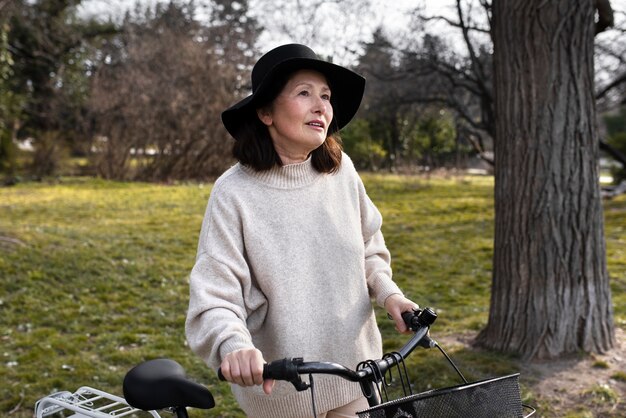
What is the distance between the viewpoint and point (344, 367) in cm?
175

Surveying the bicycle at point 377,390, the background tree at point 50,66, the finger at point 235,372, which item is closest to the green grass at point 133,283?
the bicycle at point 377,390

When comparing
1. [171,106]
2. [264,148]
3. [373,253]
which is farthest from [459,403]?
[171,106]

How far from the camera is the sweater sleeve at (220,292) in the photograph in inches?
80.3

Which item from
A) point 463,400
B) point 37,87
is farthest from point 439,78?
point 37,87

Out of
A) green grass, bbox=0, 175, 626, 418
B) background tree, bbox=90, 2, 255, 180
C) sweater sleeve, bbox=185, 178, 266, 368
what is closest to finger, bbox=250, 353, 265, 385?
sweater sleeve, bbox=185, 178, 266, 368

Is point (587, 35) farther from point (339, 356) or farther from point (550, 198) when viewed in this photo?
point (339, 356)

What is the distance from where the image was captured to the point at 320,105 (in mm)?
2338

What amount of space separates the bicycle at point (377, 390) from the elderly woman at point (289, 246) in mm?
129

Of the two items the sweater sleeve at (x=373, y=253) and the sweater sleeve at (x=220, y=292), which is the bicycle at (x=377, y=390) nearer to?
the sweater sleeve at (x=220, y=292)

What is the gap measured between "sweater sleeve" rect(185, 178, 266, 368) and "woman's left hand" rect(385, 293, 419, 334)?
1.45ft

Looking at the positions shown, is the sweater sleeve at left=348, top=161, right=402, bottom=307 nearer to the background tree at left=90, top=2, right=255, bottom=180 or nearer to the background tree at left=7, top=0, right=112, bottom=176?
the background tree at left=90, top=2, right=255, bottom=180

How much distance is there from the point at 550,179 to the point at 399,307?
302 centimetres

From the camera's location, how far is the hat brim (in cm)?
229

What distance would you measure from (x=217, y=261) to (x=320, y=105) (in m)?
0.63
